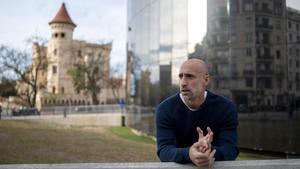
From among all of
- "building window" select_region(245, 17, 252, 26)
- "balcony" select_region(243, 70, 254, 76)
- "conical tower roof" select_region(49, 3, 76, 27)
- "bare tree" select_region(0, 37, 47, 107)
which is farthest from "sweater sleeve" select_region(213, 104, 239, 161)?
"conical tower roof" select_region(49, 3, 76, 27)

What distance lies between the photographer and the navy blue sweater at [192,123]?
298 cm

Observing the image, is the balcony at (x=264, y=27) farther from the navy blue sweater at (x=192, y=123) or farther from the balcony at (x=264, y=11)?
the navy blue sweater at (x=192, y=123)

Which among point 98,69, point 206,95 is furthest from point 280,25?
point 98,69

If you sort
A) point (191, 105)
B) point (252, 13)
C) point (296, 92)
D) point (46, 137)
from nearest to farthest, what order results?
1. point (191, 105)
2. point (296, 92)
3. point (252, 13)
4. point (46, 137)

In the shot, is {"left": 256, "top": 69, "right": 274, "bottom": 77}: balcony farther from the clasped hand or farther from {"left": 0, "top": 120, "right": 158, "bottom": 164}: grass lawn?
the clasped hand

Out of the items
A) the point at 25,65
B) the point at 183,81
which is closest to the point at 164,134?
the point at 183,81

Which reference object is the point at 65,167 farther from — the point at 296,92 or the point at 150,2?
the point at 150,2

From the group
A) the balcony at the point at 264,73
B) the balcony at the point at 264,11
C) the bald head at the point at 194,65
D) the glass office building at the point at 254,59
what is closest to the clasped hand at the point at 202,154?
the bald head at the point at 194,65

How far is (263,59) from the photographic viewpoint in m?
16.5

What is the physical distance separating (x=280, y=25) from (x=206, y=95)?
14.2 meters

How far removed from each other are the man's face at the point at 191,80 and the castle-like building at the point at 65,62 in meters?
63.8

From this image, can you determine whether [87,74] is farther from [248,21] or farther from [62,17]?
[248,21]

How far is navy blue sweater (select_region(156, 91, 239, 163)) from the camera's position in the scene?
2980 mm

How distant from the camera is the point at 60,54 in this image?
83.4 meters
